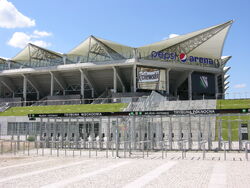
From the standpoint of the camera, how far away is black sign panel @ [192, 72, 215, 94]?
5362 cm

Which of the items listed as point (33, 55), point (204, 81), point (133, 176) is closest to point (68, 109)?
point (33, 55)

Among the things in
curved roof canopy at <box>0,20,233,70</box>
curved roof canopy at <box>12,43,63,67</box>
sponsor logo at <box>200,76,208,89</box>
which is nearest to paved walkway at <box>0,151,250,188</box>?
curved roof canopy at <box>0,20,233,70</box>

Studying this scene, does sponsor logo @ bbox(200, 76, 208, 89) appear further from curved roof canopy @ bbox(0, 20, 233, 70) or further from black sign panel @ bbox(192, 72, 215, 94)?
curved roof canopy @ bbox(0, 20, 233, 70)

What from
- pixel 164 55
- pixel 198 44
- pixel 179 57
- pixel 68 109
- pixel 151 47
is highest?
pixel 198 44

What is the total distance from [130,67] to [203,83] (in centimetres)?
1344

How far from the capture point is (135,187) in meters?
9.60

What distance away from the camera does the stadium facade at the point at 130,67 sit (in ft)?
166

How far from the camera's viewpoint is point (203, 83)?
178 ft

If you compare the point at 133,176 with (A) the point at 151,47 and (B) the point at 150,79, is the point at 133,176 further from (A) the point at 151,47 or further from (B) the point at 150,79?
(A) the point at 151,47

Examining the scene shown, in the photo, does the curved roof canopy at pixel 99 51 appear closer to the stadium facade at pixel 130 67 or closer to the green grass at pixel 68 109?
the stadium facade at pixel 130 67

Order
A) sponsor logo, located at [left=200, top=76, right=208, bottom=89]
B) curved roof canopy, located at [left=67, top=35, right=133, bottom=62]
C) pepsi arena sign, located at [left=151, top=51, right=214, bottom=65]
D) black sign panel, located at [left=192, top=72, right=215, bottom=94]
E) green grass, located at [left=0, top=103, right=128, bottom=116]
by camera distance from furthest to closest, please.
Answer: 1. sponsor logo, located at [left=200, top=76, right=208, bottom=89]
2. black sign panel, located at [left=192, top=72, right=215, bottom=94]
3. curved roof canopy, located at [left=67, top=35, right=133, bottom=62]
4. pepsi arena sign, located at [left=151, top=51, right=214, bottom=65]
5. green grass, located at [left=0, top=103, right=128, bottom=116]

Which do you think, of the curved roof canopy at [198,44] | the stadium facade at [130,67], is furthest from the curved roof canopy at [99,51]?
the curved roof canopy at [198,44]

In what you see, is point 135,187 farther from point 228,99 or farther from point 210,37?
point 210,37

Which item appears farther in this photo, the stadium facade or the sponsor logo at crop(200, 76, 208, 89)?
the sponsor logo at crop(200, 76, 208, 89)
